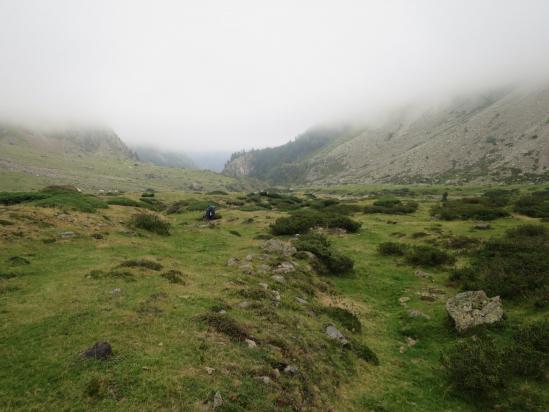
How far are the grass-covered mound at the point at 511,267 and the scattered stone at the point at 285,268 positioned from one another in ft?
38.0

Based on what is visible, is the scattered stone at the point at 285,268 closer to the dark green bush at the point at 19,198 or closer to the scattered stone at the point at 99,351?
the scattered stone at the point at 99,351

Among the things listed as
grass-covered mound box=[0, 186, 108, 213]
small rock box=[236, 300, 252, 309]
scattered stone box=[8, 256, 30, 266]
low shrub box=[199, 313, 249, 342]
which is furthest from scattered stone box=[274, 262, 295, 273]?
grass-covered mound box=[0, 186, 108, 213]

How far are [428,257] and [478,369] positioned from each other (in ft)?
53.4

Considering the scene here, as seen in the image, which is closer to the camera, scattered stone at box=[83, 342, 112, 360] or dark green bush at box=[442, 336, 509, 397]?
scattered stone at box=[83, 342, 112, 360]

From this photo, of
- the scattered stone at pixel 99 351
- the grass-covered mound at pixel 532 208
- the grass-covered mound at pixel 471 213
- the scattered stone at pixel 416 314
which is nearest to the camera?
the scattered stone at pixel 99 351

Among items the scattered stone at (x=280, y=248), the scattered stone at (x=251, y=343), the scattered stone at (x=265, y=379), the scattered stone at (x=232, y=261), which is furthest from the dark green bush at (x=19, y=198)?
the scattered stone at (x=265, y=379)

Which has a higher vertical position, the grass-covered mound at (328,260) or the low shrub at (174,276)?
the low shrub at (174,276)

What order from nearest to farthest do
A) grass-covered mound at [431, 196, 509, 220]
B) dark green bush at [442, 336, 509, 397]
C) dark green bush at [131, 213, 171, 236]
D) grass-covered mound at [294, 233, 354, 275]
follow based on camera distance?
dark green bush at [442, 336, 509, 397], grass-covered mound at [294, 233, 354, 275], dark green bush at [131, 213, 171, 236], grass-covered mound at [431, 196, 509, 220]

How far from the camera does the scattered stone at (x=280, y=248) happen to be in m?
29.8

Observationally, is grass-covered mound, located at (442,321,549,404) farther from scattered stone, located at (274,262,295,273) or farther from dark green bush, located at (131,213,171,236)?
dark green bush, located at (131,213,171,236)

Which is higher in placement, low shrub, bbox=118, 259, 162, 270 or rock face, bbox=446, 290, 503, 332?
low shrub, bbox=118, 259, 162, 270

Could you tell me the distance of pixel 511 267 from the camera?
22125 millimetres

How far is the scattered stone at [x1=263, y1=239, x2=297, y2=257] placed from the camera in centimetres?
2978

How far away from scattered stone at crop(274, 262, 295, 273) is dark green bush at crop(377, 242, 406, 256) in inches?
450
